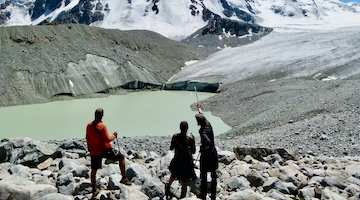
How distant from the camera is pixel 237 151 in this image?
11.5 meters

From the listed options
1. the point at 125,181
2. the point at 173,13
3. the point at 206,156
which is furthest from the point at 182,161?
the point at 173,13

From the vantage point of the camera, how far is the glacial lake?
2475cm

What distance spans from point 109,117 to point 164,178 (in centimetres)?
2177

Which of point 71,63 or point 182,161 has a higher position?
point 182,161

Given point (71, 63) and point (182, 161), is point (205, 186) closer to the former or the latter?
point (182, 161)

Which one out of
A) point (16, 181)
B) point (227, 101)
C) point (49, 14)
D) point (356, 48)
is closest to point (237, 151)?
point (16, 181)

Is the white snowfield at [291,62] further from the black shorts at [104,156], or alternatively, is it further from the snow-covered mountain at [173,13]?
the snow-covered mountain at [173,13]

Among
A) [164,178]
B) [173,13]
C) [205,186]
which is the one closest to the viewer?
[205,186]

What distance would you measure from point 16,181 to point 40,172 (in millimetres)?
1432

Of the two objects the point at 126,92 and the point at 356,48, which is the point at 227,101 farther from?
the point at 356,48

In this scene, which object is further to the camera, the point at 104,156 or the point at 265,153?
the point at 265,153

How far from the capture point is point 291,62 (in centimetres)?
5084

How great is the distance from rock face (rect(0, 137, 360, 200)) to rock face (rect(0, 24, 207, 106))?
30.7 m

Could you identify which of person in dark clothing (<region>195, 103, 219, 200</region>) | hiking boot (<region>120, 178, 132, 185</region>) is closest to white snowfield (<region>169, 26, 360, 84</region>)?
person in dark clothing (<region>195, 103, 219, 200</region>)
